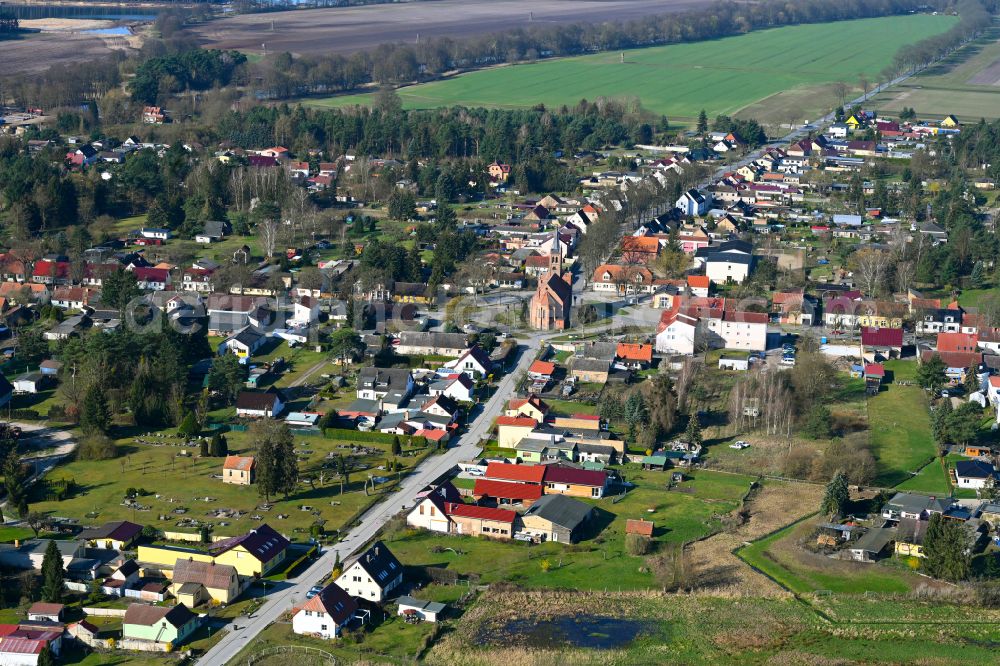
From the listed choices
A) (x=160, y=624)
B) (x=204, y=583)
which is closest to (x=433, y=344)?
(x=204, y=583)

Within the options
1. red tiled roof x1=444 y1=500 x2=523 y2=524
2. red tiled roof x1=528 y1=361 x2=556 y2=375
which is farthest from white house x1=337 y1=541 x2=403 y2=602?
red tiled roof x1=528 y1=361 x2=556 y2=375

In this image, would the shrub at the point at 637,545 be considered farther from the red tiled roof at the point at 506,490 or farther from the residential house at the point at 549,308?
the residential house at the point at 549,308

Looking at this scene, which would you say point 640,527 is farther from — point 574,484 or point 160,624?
point 160,624

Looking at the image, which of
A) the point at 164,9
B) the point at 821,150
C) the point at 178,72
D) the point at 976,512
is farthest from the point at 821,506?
the point at 164,9

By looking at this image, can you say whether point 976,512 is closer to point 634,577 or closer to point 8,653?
point 634,577

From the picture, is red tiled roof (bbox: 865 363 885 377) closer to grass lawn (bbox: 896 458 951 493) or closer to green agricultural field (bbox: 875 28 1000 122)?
grass lawn (bbox: 896 458 951 493)

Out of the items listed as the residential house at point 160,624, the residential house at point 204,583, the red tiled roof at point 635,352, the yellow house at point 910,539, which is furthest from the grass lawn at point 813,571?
the red tiled roof at point 635,352
